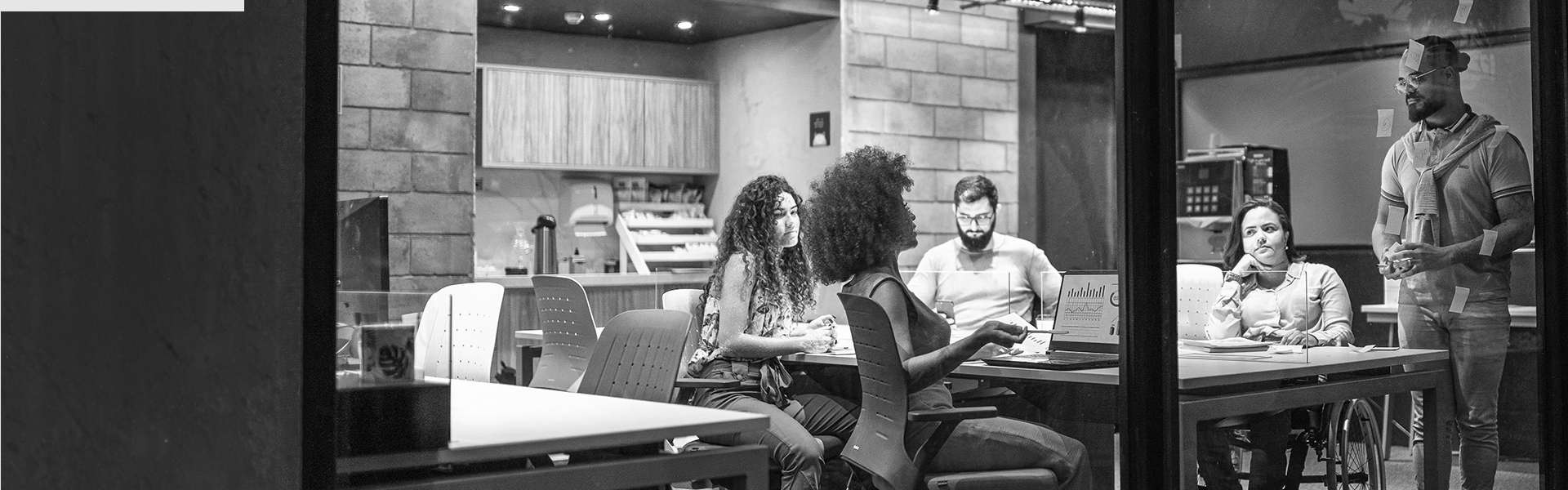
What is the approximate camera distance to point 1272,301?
11.6 feet

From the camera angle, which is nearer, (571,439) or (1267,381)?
(571,439)

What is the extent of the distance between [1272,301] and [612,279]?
120 inches

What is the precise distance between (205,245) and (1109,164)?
228 cm

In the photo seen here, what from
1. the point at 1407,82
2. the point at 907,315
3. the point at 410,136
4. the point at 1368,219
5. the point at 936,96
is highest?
the point at 936,96

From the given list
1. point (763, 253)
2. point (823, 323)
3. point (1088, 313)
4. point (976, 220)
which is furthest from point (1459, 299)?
point (976, 220)

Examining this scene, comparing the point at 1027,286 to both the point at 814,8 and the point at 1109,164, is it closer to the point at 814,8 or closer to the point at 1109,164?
the point at 1109,164

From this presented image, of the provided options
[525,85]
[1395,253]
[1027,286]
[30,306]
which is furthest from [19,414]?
[525,85]

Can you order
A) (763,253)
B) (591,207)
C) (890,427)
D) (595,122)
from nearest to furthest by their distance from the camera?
(890,427) → (763,253) → (591,207) → (595,122)

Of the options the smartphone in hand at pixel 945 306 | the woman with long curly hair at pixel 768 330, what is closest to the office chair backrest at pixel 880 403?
the woman with long curly hair at pixel 768 330

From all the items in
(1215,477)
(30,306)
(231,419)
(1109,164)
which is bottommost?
(1215,477)

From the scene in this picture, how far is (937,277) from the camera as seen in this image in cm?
580

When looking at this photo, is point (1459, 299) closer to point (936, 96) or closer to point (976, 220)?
point (976, 220)

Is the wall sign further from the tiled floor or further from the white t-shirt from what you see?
the tiled floor

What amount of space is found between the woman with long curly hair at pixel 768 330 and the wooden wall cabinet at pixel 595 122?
3216mm
